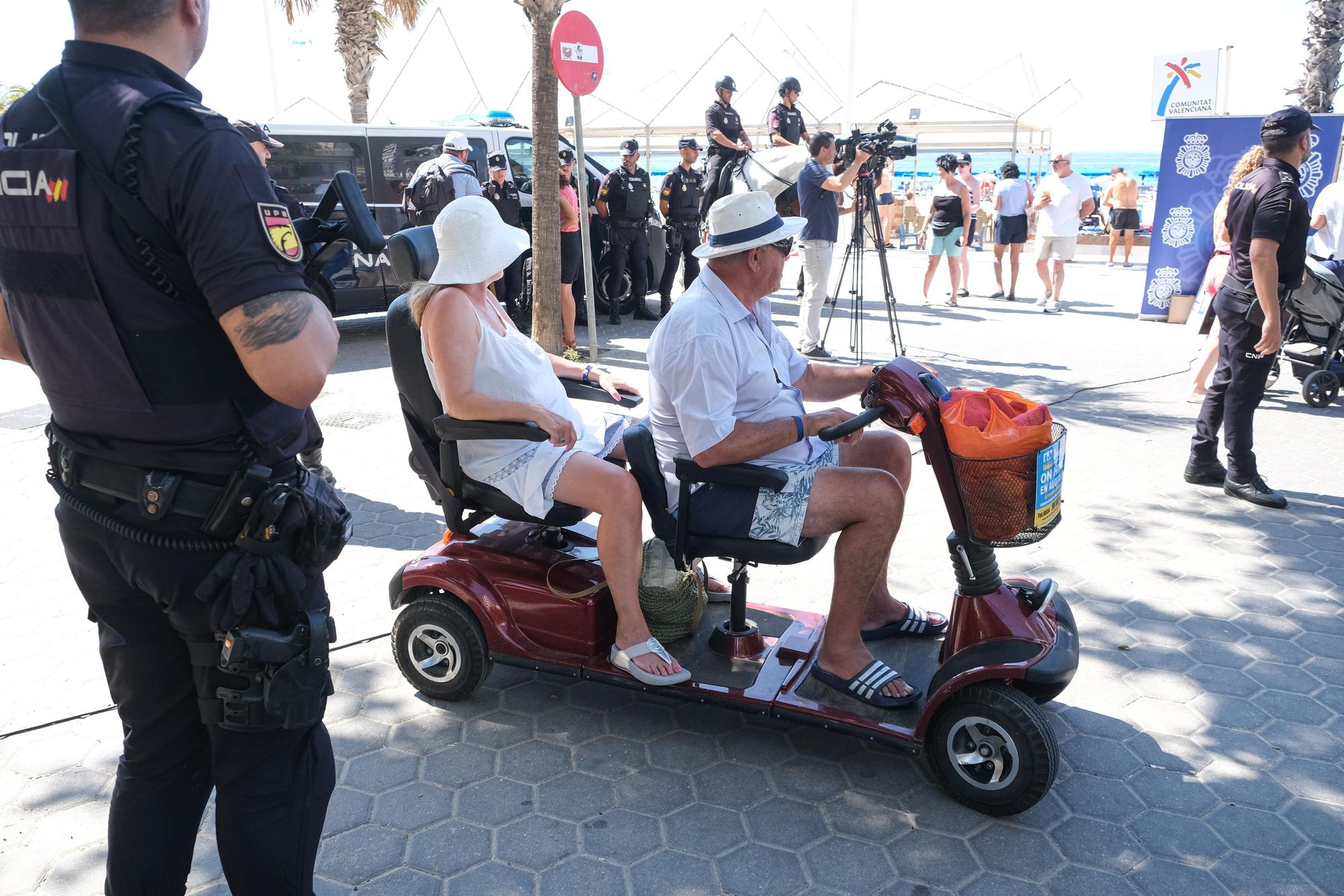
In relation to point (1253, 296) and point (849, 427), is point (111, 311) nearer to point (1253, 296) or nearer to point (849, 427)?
point (849, 427)

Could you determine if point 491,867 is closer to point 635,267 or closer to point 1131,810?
point 1131,810

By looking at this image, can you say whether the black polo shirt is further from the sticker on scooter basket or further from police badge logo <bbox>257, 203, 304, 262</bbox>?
police badge logo <bbox>257, 203, 304, 262</bbox>

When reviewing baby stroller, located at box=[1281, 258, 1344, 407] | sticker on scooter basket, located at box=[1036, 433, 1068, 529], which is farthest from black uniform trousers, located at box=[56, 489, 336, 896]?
baby stroller, located at box=[1281, 258, 1344, 407]

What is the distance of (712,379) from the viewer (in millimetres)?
3113

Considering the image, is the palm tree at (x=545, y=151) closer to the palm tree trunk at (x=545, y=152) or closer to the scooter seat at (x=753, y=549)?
the palm tree trunk at (x=545, y=152)

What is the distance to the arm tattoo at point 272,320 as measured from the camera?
1.66 metres

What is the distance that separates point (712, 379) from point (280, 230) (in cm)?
165

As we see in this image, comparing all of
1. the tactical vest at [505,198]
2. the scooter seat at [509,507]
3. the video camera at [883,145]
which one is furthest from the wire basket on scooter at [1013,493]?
the tactical vest at [505,198]

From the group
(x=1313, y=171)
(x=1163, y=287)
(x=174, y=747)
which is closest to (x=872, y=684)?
(x=174, y=747)

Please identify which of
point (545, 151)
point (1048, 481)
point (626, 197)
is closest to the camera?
point (1048, 481)

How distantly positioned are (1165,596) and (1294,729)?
3.54ft

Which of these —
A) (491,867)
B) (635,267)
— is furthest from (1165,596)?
(635,267)

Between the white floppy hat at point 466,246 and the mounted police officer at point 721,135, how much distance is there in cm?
719

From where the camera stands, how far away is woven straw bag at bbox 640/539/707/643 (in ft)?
11.1
